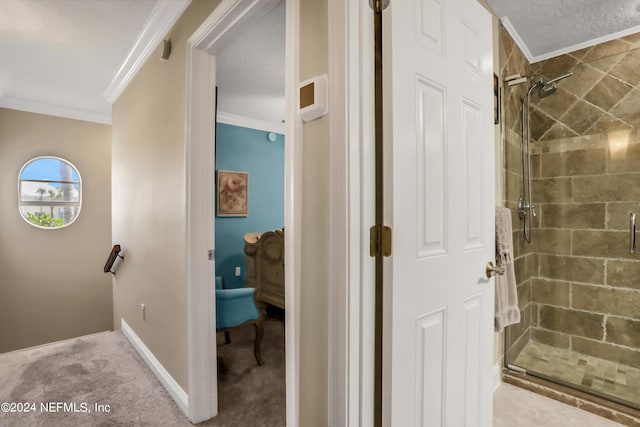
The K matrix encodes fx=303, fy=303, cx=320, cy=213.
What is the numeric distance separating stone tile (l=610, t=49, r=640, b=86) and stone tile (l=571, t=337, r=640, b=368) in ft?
6.46

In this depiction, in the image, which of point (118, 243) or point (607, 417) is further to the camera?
point (118, 243)

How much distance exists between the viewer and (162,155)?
2.13m

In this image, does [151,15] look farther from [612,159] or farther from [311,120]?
[612,159]

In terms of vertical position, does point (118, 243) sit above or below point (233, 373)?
above

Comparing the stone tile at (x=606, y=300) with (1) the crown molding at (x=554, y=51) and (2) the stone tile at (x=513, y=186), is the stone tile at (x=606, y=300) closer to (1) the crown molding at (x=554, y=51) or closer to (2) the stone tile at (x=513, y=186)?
(2) the stone tile at (x=513, y=186)

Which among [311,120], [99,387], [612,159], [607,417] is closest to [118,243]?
[99,387]

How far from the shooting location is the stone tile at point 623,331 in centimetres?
222

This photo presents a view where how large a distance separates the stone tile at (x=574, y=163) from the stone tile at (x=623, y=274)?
28.1 inches

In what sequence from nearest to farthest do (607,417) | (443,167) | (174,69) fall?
(443,167)
(607,417)
(174,69)

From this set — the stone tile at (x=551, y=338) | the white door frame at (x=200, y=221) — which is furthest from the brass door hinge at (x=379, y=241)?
the stone tile at (x=551, y=338)

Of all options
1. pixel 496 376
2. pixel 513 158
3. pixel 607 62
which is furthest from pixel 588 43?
pixel 496 376

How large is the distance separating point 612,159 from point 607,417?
5.80 ft

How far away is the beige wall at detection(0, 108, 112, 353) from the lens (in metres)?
3.40

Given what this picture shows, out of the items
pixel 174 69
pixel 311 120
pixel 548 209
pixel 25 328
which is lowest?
pixel 25 328
